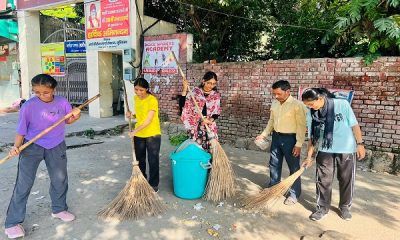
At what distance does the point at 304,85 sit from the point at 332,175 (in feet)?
9.15

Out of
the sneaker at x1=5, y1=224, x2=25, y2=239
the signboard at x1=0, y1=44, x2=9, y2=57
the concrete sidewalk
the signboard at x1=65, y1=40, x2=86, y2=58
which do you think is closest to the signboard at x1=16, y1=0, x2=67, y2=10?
the signboard at x1=65, y1=40, x2=86, y2=58

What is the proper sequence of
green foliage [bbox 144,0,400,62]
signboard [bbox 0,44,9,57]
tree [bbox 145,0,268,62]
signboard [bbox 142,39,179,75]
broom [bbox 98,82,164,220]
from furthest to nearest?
signboard [bbox 0,44,9,57] < tree [bbox 145,0,268,62] < signboard [bbox 142,39,179,75] < green foliage [bbox 144,0,400,62] < broom [bbox 98,82,164,220]

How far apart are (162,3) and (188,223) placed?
8.66 meters

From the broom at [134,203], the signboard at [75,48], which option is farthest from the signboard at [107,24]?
the broom at [134,203]

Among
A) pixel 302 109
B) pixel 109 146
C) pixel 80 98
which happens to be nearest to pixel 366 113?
pixel 302 109

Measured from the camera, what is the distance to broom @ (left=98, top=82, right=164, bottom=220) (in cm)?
344

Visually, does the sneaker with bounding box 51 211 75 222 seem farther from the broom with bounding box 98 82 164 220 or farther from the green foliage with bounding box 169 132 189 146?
the green foliage with bounding box 169 132 189 146

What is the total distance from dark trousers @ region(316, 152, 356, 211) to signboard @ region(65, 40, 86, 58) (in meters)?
8.73

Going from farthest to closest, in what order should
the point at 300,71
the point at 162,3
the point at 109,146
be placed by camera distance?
1. the point at 162,3
2. the point at 109,146
3. the point at 300,71

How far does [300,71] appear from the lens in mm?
5859

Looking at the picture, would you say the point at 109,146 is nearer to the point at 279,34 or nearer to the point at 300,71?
the point at 300,71

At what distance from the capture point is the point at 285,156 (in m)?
3.87

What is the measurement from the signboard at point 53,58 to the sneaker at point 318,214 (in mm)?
9644

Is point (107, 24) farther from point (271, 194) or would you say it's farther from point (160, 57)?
point (271, 194)
